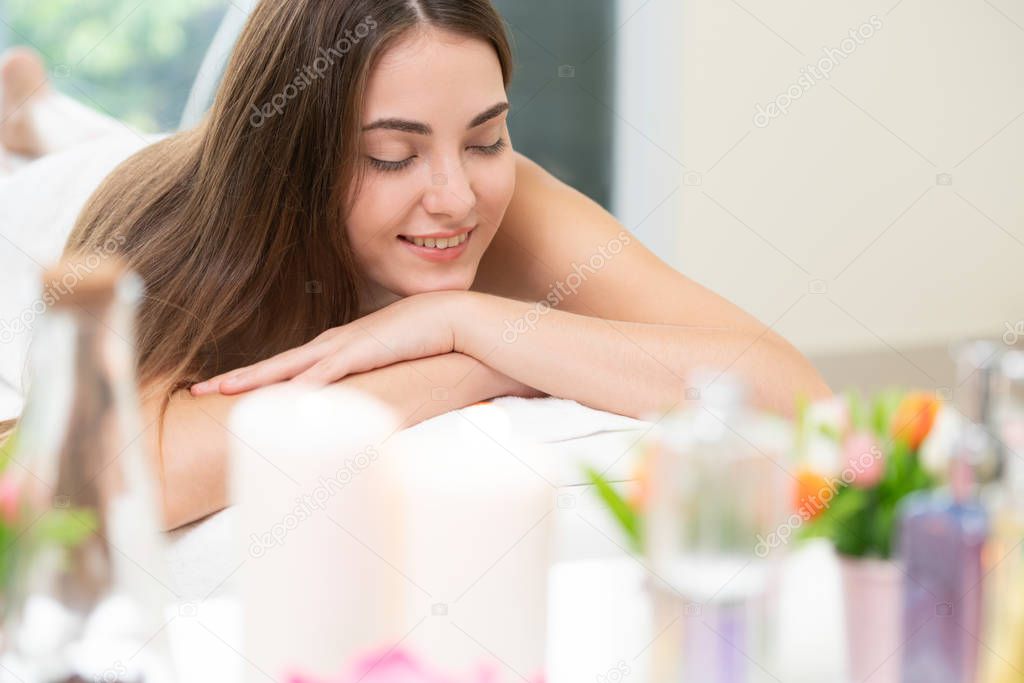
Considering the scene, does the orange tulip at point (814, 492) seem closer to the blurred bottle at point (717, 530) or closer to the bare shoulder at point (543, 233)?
the blurred bottle at point (717, 530)

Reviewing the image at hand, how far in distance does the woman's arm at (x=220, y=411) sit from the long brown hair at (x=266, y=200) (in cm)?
8

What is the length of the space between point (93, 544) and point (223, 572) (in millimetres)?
313

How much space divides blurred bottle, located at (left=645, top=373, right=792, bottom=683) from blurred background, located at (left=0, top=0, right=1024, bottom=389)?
257 cm

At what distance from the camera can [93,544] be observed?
0.47 meters

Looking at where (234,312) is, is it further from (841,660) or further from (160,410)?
(841,660)

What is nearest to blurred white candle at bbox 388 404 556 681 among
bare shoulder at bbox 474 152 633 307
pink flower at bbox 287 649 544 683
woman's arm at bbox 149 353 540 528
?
pink flower at bbox 287 649 544 683

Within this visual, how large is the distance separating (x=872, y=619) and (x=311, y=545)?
0.84 feet

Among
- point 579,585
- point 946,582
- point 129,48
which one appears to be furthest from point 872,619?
point 129,48

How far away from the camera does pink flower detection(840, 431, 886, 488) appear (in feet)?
1.78

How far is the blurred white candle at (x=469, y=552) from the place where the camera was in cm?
50

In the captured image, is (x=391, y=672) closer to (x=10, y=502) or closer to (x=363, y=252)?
(x=10, y=502)

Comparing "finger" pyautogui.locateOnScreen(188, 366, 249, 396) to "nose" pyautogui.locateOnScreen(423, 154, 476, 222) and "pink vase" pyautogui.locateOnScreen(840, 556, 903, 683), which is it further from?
"pink vase" pyautogui.locateOnScreen(840, 556, 903, 683)
